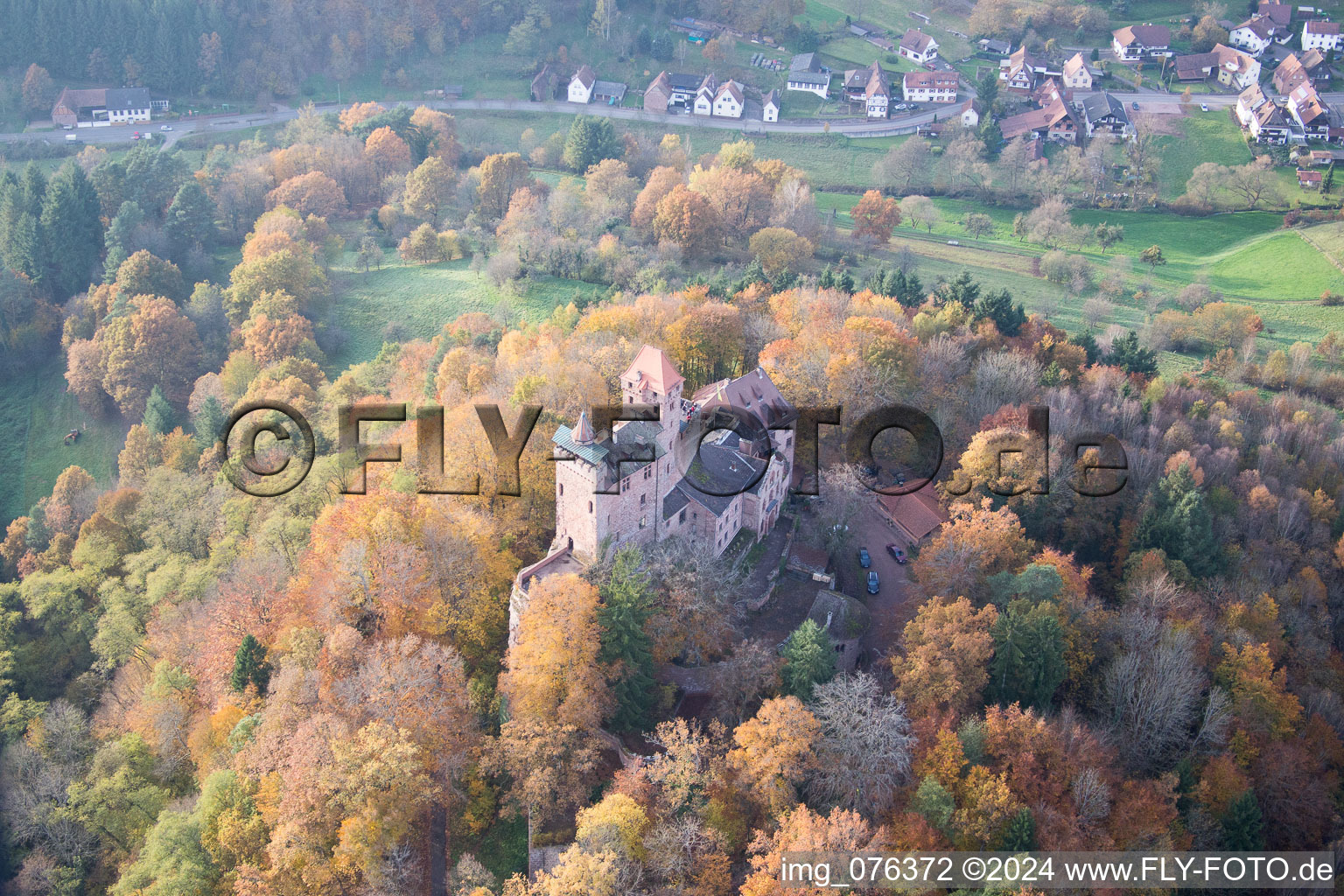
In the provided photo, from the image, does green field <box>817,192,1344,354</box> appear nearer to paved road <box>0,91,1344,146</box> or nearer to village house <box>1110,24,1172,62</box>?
paved road <box>0,91,1344,146</box>

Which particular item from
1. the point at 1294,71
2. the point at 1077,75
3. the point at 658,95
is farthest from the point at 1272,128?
the point at 658,95

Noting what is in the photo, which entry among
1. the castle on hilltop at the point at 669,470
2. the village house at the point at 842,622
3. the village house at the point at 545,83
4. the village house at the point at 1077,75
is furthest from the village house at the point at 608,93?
the village house at the point at 842,622

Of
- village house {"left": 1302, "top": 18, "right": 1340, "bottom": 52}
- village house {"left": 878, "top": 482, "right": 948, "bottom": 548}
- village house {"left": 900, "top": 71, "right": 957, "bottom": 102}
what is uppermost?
village house {"left": 1302, "top": 18, "right": 1340, "bottom": 52}

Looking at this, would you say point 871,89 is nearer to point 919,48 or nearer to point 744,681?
point 919,48

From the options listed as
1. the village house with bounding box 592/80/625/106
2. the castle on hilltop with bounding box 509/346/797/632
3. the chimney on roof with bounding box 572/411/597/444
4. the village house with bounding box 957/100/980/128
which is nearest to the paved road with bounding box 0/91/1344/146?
the village house with bounding box 592/80/625/106

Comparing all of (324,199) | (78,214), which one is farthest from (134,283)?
(324,199)
